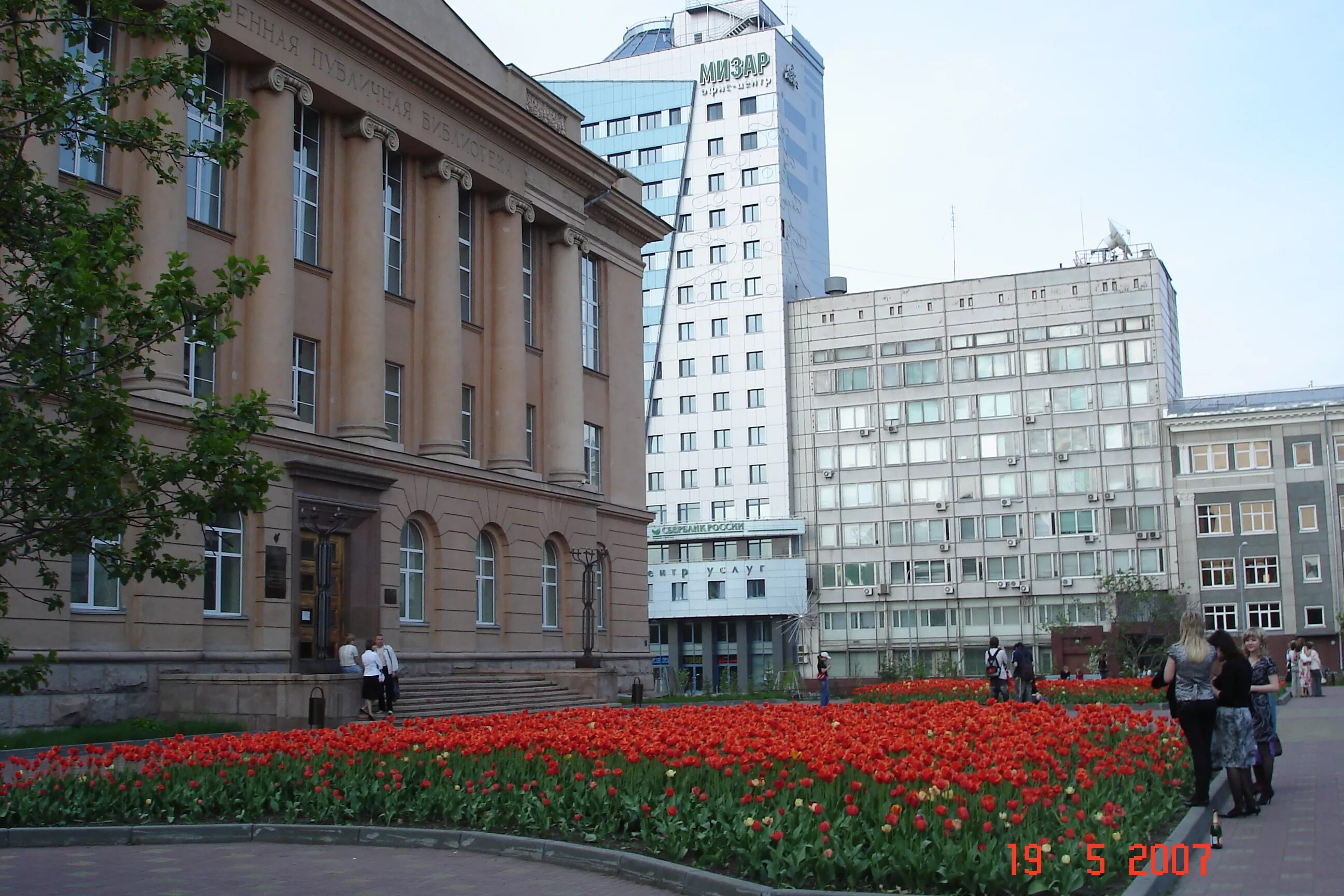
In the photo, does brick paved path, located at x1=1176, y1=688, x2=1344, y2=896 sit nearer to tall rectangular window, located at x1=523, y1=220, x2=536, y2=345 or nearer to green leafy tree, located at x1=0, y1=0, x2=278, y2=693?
green leafy tree, located at x1=0, y1=0, x2=278, y2=693

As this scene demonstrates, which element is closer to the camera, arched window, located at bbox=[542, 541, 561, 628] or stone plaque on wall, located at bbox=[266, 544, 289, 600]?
stone plaque on wall, located at bbox=[266, 544, 289, 600]

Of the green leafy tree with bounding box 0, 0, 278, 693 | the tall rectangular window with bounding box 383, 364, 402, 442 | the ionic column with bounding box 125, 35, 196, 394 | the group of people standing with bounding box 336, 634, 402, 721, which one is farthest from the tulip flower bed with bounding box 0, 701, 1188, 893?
the tall rectangular window with bounding box 383, 364, 402, 442

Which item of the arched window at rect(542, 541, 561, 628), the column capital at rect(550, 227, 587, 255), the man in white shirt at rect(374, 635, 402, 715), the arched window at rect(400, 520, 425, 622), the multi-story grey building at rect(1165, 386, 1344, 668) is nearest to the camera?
the man in white shirt at rect(374, 635, 402, 715)

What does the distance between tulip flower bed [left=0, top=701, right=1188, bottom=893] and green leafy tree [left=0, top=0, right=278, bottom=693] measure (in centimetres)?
338

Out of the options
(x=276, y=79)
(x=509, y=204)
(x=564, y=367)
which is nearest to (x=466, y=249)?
(x=509, y=204)

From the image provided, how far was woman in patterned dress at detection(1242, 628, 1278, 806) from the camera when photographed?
46.4 ft

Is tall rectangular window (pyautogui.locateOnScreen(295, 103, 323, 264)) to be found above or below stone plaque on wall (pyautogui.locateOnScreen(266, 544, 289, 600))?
above

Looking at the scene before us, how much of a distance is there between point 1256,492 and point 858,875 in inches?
3046

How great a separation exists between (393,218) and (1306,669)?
1288 inches

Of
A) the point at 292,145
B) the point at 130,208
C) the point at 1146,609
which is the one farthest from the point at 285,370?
the point at 1146,609

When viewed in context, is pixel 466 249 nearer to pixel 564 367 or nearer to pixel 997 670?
pixel 564 367

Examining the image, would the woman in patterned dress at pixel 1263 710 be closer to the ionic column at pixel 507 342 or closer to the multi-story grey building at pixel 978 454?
the ionic column at pixel 507 342

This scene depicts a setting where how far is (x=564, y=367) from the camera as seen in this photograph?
4378 centimetres
